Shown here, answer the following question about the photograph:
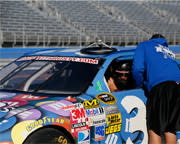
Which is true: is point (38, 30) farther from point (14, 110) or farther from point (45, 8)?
point (14, 110)

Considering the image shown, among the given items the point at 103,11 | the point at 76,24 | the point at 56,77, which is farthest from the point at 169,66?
the point at 103,11

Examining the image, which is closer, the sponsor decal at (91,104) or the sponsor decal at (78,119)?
the sponsor decal at (78,119)

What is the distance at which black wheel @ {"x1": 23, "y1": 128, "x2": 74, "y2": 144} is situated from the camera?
8.82ft

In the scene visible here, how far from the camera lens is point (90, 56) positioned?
148 inches

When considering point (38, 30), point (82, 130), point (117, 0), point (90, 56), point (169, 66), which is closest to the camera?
point (82, 130)

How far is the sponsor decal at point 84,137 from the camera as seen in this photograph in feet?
9.79

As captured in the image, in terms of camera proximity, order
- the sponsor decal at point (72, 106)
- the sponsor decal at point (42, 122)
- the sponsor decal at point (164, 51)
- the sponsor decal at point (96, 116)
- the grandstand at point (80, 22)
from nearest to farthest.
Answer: the sponsor decal at point (42, 122) < the sponsor decal at point (72, 106) < the sponsor decal at point (96, 116) < the sponsor decal at point (164, 51) < the grandstand at point (80, 22)

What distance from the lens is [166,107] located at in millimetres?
3090

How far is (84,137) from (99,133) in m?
0.19

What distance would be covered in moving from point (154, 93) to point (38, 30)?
18604 millimetres

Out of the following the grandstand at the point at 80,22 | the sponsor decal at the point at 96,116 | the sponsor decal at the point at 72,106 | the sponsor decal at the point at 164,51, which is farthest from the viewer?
the grandstand at the point at 80,22

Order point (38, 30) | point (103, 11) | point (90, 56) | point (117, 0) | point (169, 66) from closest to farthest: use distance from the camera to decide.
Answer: point (169, 66)
point (90, 56)
point (38, 30)
point (103, 11)
point (117, 0)

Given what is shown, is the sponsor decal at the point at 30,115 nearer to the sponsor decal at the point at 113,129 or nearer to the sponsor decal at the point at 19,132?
the sponsor decal at the point at 19,132

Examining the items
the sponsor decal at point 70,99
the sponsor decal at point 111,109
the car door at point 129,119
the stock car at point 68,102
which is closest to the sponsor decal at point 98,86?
the stock car at point 68,102
